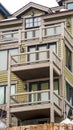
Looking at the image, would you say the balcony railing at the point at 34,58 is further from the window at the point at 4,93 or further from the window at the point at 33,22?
the window at the point at 33,22

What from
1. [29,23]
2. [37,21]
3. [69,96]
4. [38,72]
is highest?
[37,21]

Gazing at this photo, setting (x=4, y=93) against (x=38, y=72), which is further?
(x=4, y=93)

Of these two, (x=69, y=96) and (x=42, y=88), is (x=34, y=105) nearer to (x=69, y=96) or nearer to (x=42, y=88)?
(x=42, y=88)

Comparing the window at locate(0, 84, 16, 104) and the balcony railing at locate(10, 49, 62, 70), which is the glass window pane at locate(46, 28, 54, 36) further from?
the window at locate(0, 84, 16, 104)

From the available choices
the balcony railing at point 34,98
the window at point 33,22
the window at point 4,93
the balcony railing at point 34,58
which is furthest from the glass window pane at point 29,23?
the balcony railing at point 34,98

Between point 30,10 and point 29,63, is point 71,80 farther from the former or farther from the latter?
point 30,10

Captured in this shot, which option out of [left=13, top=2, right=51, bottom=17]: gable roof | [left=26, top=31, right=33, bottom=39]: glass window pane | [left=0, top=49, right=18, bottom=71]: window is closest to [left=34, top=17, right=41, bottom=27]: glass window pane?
[left=13, top=2, right=51, bottom=17]: gable roof

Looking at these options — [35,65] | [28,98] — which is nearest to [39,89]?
[28,98]

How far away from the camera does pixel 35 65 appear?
1336 inches

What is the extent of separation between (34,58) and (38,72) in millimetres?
Result: 1394

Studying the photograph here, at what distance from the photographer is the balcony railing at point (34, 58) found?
33.8 metres

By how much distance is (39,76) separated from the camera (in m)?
35.1

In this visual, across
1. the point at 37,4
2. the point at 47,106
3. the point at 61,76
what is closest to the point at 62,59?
the point at 61,76

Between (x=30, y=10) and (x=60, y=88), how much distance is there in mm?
9799
